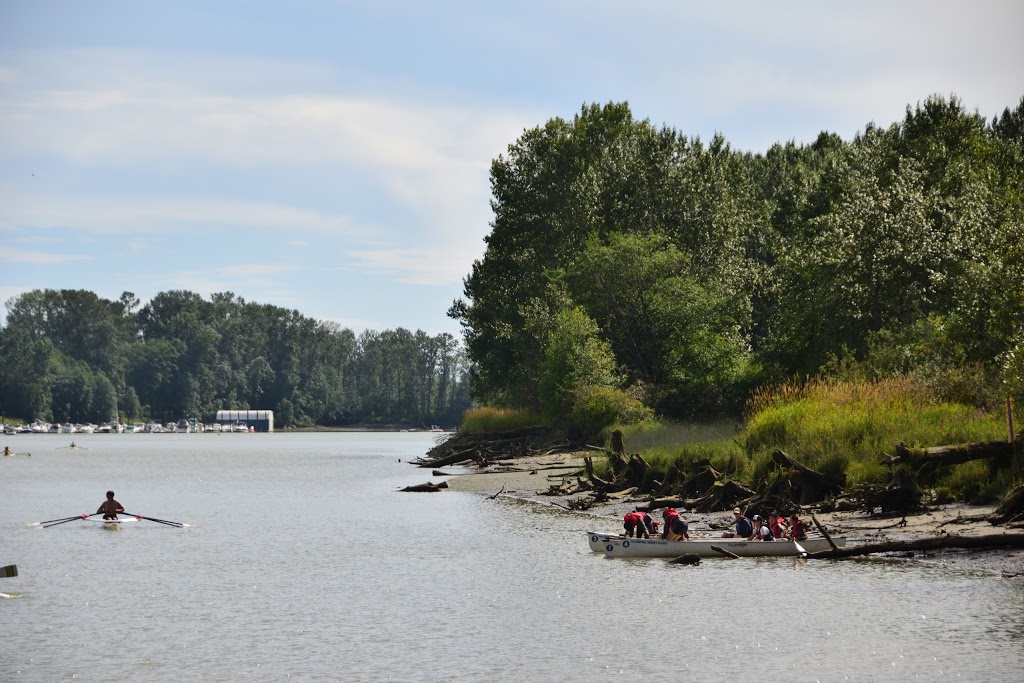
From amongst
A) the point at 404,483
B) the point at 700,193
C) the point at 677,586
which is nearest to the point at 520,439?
the point at 404,483

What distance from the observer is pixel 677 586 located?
31.0 meters

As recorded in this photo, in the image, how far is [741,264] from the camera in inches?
3364

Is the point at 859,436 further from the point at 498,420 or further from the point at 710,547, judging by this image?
the point at 498,420

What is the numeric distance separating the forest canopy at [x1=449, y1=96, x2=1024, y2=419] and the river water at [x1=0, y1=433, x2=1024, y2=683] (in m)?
12.7

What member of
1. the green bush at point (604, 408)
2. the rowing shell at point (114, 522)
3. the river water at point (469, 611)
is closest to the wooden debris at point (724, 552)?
the river water at point (469, 611)

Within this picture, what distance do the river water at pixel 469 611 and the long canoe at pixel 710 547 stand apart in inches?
16.8

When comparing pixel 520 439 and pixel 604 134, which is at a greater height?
pixel 604 134

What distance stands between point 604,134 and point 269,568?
70131mm

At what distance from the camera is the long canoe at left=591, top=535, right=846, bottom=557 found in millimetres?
33281

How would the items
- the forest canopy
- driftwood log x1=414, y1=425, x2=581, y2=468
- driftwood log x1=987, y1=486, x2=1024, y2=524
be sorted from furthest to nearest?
driftwood log x1=414, y1=425, x2=581, y2=468
the forest canopy
driftwood log x1=987, y1=486, x2=1024, y2=524

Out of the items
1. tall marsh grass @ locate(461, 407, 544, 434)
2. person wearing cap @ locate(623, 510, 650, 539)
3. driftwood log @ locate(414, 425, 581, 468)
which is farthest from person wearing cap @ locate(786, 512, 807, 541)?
tall marsh grass @ locate(461, 407, 544, 434)

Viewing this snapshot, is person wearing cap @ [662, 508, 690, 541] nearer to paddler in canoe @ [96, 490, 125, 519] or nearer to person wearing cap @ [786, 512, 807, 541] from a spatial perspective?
person wearing cap @ [786, 512, 807, 541]

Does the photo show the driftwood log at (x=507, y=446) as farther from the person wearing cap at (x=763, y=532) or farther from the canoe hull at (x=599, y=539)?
the person wearing cap at (x=763, y=532)

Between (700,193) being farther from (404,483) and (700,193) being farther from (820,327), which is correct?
(404,483)
